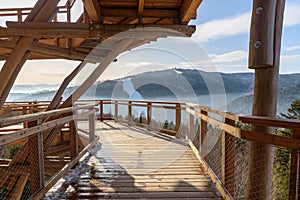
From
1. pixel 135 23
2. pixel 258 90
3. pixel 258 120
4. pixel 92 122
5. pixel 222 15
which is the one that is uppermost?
pixel 222 15

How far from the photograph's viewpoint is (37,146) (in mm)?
2684

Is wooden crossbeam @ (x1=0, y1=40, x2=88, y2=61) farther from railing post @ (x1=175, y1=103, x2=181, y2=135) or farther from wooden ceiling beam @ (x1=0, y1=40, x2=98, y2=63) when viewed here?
railing post @ (x1=175, y1=103, x2=181, y2=135)

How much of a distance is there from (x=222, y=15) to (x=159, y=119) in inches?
419

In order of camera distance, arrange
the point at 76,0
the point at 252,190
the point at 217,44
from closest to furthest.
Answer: the point at 252,190, the point at 76,0, the point at 217,44

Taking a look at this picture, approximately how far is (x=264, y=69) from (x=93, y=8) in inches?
96.8

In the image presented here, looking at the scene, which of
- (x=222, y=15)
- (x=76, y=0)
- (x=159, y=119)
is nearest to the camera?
(x=76, y=0)

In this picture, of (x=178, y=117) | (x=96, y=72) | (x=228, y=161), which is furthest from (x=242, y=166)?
(x=96, y=72)

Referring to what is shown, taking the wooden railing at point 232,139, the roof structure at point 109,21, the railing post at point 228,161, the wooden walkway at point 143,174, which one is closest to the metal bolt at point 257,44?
the wooden railing at point 232,139

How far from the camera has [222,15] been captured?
15.4 meters

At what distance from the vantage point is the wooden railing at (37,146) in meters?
2.32

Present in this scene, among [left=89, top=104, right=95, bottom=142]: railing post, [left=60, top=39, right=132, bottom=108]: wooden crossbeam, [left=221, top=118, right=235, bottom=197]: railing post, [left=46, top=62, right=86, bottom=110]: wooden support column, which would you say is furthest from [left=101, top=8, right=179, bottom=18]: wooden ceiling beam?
[left=46, top=62, right=86, bottom=110]: wooden support column

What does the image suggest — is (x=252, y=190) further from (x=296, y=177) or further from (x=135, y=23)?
(x=135, y=23)

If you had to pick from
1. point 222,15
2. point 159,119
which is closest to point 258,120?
point 159,119

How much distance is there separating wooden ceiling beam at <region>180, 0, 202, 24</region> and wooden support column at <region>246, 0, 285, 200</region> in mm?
1335
